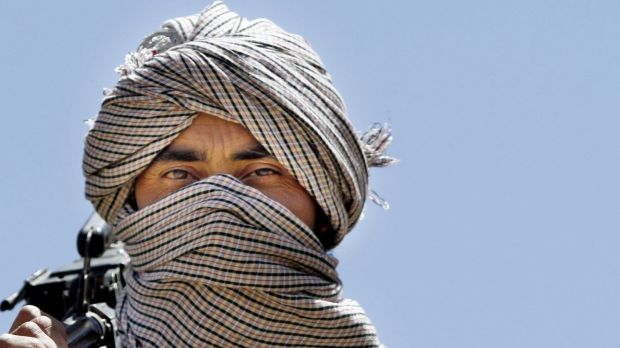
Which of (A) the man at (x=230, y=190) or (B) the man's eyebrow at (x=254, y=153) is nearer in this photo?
(A) the man at (x=230, y=190)

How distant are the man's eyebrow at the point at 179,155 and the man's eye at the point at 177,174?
1.3 inches

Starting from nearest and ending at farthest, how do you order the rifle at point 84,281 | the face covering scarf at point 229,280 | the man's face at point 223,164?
the face covering scarf at point 229,280, the man's face at point 223,164, the rifle at point 84,281

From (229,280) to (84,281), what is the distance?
149cm

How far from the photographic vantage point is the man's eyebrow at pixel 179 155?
510 centimetres

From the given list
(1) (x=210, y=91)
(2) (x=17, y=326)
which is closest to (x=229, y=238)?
(1) (x=210, y=91)

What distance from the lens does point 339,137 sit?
202 inches

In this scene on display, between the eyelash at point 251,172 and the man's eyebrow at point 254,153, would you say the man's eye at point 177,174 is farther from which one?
the man's eyebrow at point 254,153

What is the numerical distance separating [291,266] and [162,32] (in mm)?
973

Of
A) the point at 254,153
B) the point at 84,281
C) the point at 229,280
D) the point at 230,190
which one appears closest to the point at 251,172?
the point at 254,153

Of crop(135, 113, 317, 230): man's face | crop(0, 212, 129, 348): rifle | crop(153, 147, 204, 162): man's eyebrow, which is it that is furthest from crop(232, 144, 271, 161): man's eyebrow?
crop(0, 212, 129, 348): rifle

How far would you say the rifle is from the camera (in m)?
6.15

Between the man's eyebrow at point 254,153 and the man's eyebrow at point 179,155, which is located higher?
the man's eyebrow at point 254,153

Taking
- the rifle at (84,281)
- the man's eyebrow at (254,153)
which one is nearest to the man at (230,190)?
the man's eyebrow at (254,153)

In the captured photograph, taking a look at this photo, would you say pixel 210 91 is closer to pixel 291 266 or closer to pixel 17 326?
pixel 291 266
